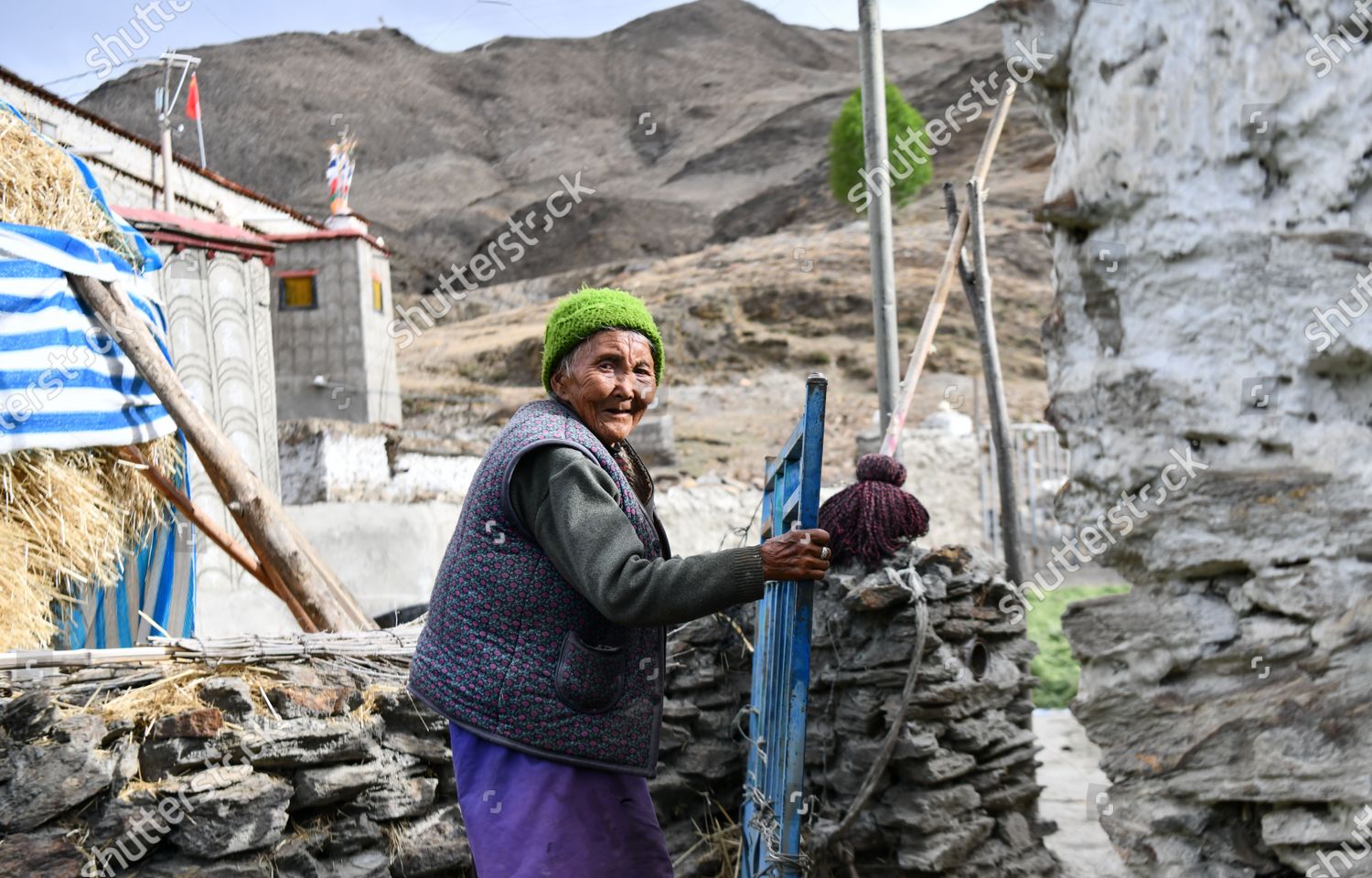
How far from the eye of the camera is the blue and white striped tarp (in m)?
3.85

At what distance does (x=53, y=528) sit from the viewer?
153 inches

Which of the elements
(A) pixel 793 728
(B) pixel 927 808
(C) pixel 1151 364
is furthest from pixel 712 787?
(C) pixel 1151 364

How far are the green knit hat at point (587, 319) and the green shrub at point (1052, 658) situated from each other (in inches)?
162

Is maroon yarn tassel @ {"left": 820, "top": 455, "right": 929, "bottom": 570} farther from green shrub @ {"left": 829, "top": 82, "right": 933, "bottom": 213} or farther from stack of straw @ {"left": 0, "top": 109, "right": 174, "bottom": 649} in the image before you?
green shrub @ {"left": 829, "top": 82, "right": 933, "bottom": 213}

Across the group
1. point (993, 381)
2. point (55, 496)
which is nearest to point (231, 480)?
point (55, 496)

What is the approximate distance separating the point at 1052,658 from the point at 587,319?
620 centimetres

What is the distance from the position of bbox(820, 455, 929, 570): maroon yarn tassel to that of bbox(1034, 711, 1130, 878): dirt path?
0.81m

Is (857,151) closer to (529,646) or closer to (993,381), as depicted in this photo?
(993,381)

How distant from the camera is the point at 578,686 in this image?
6.66 ft

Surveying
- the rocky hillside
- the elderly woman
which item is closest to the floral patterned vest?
the elderly woman

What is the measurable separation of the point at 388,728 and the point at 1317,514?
8.46 feet

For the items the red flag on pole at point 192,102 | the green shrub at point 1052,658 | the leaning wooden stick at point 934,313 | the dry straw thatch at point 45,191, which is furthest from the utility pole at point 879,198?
the red flag on pole at point 192,102

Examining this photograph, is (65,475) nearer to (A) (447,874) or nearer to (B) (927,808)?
(A) (447,874)

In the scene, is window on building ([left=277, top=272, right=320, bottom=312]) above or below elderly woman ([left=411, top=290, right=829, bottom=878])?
above
